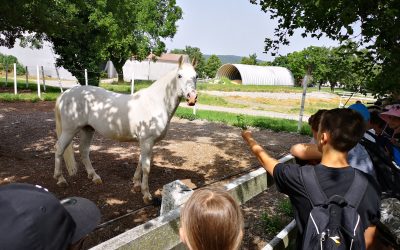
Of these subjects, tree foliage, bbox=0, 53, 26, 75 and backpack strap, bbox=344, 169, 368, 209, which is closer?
backpack strap, bbox=344, 169, 368, 209

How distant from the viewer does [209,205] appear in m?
1.35

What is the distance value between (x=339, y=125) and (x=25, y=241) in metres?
1.70

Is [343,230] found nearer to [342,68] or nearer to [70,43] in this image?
[342,68]

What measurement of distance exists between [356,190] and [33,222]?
1.59m

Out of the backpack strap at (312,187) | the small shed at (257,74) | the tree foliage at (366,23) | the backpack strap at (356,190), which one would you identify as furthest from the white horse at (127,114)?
the small shed at (257,74)

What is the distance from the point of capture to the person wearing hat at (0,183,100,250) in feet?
3.23

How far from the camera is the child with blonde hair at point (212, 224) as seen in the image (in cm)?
132

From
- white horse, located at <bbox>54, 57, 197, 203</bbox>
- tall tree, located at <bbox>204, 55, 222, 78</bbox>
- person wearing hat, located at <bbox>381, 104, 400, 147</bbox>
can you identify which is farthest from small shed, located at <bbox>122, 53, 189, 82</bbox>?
person wearing hat, located at <bbox>381, 104, 400, 147</bbox>

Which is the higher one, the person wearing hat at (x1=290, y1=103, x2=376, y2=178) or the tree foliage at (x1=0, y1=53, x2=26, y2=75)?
the tree foliage at (x1=0, y1=53, x2=26, y2=75)

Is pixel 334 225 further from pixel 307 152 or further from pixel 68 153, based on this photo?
pixel 68 153

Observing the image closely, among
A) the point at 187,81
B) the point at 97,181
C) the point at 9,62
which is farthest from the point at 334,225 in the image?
the point at 9,62

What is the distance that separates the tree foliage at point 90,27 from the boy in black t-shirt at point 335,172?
18.6 ft

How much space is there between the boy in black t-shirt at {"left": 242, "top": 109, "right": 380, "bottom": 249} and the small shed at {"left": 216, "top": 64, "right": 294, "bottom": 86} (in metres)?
56.6

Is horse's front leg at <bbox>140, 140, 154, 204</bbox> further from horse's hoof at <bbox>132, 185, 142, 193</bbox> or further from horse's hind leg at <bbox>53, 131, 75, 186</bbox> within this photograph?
horse's hind leg at <bbox>53, 131, 75, 186</bbox>
